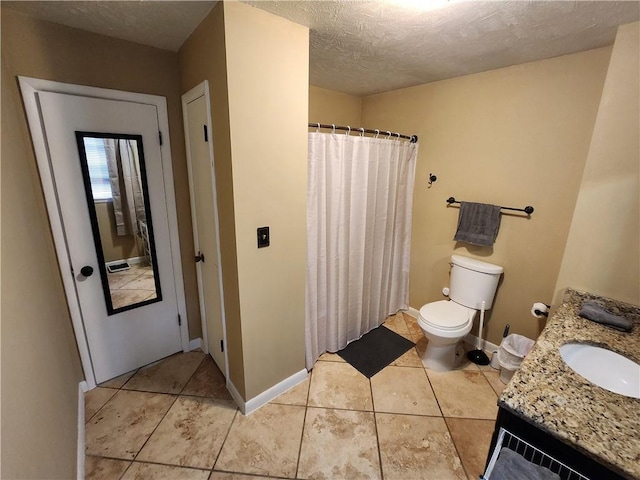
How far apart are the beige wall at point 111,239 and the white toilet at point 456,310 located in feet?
7.13

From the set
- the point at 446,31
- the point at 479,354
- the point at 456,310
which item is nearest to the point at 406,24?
the point at 446,31

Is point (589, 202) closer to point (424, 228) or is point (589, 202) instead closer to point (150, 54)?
point (424, 228)

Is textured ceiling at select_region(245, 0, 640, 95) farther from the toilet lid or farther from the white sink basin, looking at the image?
the toilet lid

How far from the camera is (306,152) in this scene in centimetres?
171

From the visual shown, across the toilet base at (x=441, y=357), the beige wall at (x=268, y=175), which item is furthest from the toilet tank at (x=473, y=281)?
the beige wall at (x=268, y=175)

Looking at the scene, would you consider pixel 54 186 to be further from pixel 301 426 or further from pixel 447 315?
pixel 447 315

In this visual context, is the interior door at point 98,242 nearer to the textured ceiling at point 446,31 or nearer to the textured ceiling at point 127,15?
the textured ceiling at point 127,15

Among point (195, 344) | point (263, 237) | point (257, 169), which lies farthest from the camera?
point (195, 344)

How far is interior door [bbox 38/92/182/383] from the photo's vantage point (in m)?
1.64

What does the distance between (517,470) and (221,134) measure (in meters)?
1.74

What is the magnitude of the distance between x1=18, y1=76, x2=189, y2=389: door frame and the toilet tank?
7.38ft

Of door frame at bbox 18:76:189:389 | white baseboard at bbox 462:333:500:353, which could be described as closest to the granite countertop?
white baseboard at bbox 462:333:500:353

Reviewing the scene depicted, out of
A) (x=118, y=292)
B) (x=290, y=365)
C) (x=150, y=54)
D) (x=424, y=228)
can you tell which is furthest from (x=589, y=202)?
(x=118, y=292)

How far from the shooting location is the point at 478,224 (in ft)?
7.50
